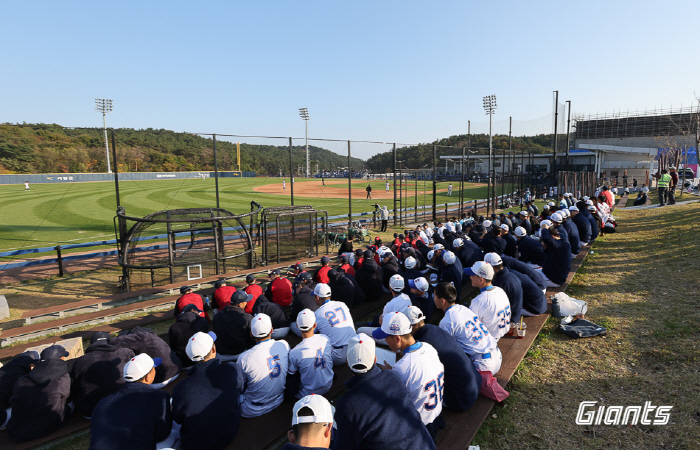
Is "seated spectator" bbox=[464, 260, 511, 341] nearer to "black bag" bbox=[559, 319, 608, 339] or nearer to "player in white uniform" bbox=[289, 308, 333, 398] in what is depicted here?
"black bag" bbox=[559, 319, 608, 339]

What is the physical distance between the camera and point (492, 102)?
51312 millimetres

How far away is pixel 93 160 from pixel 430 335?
2375 centimetres

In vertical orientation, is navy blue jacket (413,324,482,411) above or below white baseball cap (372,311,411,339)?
below

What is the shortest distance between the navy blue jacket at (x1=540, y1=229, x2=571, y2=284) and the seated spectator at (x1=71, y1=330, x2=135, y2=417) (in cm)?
803

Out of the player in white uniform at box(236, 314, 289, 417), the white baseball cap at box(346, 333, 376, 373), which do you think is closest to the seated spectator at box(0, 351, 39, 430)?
the player in white uniform at box(236, 314, 289, 417)

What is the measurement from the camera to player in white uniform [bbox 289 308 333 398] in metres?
4.18

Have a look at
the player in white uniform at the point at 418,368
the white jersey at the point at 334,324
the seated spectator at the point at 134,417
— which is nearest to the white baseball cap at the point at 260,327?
the seated spectator at the point at 134,417

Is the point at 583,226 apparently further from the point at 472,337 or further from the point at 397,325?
the point at 397,325

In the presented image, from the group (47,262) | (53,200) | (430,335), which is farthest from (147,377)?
(53,200)

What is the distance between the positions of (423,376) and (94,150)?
927 inches

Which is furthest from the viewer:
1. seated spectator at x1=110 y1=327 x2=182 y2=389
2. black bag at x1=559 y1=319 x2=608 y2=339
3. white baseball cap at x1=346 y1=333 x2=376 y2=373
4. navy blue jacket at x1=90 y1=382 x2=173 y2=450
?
black bag at x1=559 y1=319 x2=608 y2=339

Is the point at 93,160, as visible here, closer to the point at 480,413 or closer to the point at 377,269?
the point at 377,269

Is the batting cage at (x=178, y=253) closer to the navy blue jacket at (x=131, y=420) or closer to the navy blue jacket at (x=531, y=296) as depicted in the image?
the navy blue jacket at (x=131, y=420)

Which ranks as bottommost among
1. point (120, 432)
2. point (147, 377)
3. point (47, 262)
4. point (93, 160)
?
point (47, 262)
